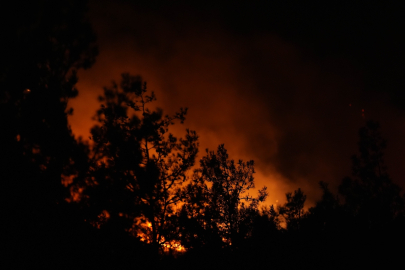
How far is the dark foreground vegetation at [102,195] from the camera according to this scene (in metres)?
8.05

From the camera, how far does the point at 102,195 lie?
39.1 ft

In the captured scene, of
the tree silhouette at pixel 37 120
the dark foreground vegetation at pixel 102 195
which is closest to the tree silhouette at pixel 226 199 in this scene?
the dark foreground vegetation at pixel 102 195

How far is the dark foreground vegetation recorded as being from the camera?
805cm

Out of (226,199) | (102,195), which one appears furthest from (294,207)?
(102,195)

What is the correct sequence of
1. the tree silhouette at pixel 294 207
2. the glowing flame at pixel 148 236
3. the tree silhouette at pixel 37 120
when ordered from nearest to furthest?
the tree silhouette at pixel 37 120 → the glowing flame at pixel 148 236 → the tree silhouette at pixel 294 207

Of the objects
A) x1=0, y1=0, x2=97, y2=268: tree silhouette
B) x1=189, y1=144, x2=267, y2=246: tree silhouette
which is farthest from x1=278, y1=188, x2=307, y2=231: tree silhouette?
x1=0, y1=0, x2=97, y2=268: tree silhouette

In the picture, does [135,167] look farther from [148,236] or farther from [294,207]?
[294,207]

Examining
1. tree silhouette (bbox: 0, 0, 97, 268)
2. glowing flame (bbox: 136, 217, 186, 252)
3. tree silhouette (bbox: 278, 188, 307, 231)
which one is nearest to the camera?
tree silhouette (bbox: 0, 0, 97, 268)

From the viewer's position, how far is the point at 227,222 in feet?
63.8

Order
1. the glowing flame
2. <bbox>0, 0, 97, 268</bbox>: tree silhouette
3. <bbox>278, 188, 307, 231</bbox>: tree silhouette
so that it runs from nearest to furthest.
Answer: <bbox>0, 0, 97, 268</bbox>: tree silhouette < the glowing flame < <bbox>278, 188, 307, 231</bbox>: tree silhouette

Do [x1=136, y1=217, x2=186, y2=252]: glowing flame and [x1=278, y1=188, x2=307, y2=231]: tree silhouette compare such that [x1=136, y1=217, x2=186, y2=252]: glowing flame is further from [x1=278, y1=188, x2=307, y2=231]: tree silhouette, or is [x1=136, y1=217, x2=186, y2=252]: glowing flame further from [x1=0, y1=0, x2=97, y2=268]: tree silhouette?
[x1=278, y1=188, x2=307, y2=231]: tree silhouette

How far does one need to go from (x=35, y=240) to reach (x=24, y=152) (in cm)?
309

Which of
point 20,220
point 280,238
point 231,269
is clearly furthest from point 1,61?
A: point 280,238

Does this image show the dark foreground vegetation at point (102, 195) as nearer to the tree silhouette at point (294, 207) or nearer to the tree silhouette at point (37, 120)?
the tree silhouette at point (37, 120)
